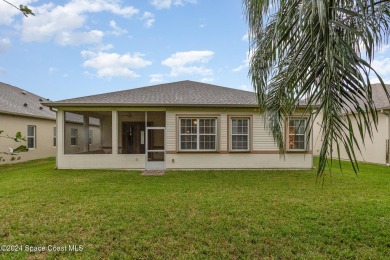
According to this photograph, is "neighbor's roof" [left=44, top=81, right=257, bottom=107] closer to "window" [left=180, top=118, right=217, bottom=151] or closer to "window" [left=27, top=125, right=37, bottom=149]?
"window" [left=180, top=118, right=217, bottom=151]

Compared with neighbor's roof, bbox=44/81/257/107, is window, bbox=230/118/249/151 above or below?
below

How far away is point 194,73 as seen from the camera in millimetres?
24859

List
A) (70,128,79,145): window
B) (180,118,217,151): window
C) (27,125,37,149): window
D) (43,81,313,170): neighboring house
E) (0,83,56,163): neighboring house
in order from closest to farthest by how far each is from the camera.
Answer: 1. (43,81,313,170): neighboring house
2. (180,118,217,151): window
3. (0,83,56,163): neighboring house
4. (27,125,37,149): window
5. (70,128,79,145): window

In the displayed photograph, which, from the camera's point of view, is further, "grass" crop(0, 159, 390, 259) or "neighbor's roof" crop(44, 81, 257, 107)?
"neighbor's roof" crop(44, 81, 257, 107)

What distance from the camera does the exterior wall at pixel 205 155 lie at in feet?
34.8

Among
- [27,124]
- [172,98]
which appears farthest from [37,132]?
[172,98]

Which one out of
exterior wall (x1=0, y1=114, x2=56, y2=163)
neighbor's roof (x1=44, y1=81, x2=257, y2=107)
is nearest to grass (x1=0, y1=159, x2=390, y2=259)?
neighbor's roof (x1=44, y1=81, x2=257, y2=107)

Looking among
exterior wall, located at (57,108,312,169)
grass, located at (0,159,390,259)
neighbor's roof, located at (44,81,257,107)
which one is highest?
neighbor's roof, located at (44,81,257,107)

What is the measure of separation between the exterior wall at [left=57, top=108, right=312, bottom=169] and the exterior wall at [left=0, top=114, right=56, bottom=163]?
5.06 m

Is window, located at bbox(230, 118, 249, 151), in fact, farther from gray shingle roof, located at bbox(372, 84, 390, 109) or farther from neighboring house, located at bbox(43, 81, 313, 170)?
gray shingle roof, located at bbox(372, 84, 390, 109)

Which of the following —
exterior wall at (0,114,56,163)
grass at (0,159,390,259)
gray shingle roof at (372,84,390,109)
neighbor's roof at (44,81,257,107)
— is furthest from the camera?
exterior wall at (0,114,56,163)

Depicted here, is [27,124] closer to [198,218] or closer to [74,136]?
[74,136]

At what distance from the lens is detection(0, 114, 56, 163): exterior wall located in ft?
42.6

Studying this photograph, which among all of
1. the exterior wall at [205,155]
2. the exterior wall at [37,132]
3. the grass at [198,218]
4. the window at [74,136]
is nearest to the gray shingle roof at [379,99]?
the exterior wall at [205,155]
